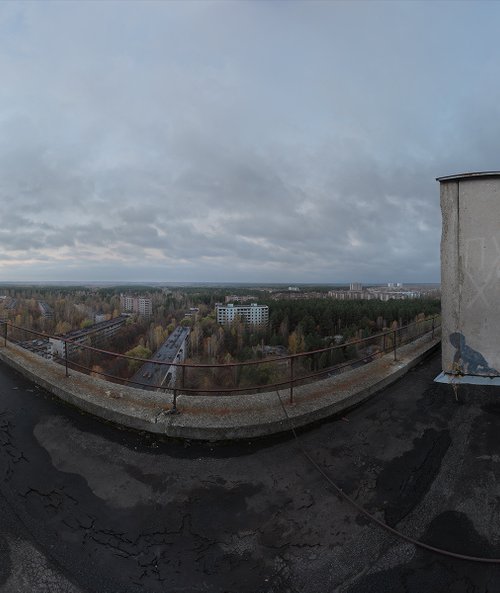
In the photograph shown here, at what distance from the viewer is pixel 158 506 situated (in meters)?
3.27

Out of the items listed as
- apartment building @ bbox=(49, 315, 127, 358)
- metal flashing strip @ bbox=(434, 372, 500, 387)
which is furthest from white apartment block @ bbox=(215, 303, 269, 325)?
metal flashing strip @ bbox=(434, 372, 500, 387)

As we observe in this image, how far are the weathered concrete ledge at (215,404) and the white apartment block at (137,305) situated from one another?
68047 millimetres

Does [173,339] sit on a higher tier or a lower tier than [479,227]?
lower

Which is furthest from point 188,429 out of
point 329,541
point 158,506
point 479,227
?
point 479,227

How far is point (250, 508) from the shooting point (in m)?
3.27

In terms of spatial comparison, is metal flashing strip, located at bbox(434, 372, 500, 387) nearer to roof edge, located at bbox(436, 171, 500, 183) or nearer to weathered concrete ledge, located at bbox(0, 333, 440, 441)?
weathered concrete ledge, located at bbox(0, 333, 440, 441)

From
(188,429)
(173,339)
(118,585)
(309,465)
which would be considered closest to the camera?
(118,585)

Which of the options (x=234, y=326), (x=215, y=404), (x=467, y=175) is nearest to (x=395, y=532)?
(x=215, y=404)

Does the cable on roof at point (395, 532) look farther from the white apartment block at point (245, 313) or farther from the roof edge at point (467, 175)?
the white apartment block at point (245, 313)

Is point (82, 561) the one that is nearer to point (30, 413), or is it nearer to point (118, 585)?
point (118, 585)

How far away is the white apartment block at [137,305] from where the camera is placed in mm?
72688

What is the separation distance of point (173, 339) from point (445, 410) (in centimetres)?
5921

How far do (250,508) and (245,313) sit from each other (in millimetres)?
63695

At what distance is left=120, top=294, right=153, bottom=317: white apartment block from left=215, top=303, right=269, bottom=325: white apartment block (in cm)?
1709
